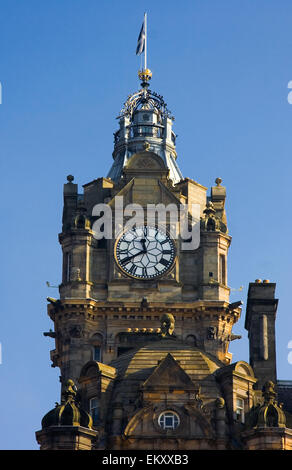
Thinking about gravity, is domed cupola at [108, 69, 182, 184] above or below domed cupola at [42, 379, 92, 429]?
above

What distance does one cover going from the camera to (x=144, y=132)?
14212 centimetres

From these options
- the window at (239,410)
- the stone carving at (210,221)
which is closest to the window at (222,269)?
the stone carving at (210,221)

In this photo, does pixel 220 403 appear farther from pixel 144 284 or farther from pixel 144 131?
pixel 144 131

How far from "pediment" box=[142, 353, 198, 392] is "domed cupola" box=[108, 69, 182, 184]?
30454 mm

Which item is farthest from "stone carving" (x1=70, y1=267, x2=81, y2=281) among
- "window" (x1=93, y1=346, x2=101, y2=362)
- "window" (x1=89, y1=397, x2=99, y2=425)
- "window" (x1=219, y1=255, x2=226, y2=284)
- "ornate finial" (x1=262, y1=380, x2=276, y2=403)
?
"ornate finial" (x1=262, y1=380, x2=276, y2=403)

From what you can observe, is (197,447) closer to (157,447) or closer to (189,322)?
(157,447)

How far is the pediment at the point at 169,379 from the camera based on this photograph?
10950 cm

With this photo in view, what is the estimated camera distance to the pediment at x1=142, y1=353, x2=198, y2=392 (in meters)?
110

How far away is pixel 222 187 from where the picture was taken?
13738cm

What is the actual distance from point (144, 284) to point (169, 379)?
70.5 feet

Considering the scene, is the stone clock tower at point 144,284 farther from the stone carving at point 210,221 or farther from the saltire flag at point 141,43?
the saltire flag at point 141,43

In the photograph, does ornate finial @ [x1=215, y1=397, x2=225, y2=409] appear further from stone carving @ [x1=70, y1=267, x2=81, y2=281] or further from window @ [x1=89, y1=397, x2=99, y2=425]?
stone carving @ [x1=70, y1=267, x2=81, y2=281]

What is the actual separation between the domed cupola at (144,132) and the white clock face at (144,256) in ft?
27.5
